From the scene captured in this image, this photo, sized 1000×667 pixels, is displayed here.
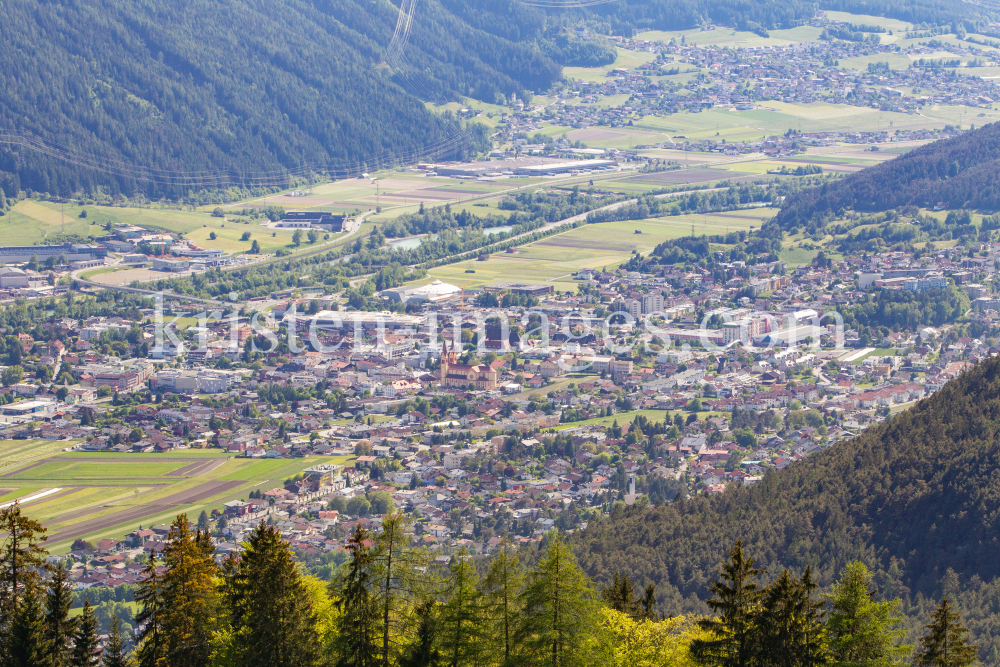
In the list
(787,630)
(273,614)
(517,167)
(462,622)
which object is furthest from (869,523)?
(517,167)

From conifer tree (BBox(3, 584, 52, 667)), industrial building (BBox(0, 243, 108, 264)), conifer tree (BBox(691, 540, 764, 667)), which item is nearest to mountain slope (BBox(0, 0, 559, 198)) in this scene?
industrial building (BBox(0, 243, 108, 264))

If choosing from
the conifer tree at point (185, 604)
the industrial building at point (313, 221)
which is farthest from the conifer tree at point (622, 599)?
the industrial building at point (313, 221)

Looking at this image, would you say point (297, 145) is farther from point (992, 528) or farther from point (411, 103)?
point (992, 528)

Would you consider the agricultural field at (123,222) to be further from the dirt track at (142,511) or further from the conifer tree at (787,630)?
the conifer tree at (787,630)

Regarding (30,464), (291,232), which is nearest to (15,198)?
(291,232)

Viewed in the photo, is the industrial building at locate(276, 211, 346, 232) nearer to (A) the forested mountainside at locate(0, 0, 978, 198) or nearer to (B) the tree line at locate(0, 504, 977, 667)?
(A) the forested mountainside at locate(0, 0, 978, 198)

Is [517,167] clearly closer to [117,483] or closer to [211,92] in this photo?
[211,92]
